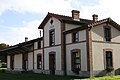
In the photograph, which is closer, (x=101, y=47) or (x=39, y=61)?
(x=101, y=47)

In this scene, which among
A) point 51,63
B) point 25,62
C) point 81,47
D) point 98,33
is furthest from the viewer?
point 25,62

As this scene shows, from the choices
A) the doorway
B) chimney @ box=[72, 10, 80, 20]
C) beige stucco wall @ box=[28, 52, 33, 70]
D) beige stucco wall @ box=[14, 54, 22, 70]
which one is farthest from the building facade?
beige stucco wall @ box=[14, 54, 22, 70]

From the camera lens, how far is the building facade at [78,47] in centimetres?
2416

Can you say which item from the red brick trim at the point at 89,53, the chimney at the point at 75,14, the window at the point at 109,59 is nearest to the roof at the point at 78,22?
the chimney at the point at 75,14

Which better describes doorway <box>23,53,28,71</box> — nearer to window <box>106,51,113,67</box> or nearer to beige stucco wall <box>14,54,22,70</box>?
beige stucco wall <box>14,54,22,70</box>

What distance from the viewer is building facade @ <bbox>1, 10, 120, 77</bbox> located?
2416 centimetres

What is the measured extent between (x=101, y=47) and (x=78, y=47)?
2451 millimetres

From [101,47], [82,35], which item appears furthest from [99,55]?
[82,35]

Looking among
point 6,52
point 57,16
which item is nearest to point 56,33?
point 57,16

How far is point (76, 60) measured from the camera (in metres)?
25.8

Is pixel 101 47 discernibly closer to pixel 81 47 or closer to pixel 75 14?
pixel 81 47

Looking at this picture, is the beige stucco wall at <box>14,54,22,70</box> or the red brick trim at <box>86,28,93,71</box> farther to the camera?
the beige stucco wall at <box>14,54,22,70</box>

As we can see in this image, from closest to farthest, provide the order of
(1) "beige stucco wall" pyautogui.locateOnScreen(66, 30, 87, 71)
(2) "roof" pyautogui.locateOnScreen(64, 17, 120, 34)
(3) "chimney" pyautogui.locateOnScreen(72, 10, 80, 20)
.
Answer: (2) "roof" pyautogui.locateOnScreen(64, 17, 120, 34) → (1) "beige stucco wall" pyautogui.locateOnScreen(66, 30, 87, 71) → (3) "chimney" pyautogui.locateOnScreen(72, 10, 80, 20)

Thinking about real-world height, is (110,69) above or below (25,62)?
below
